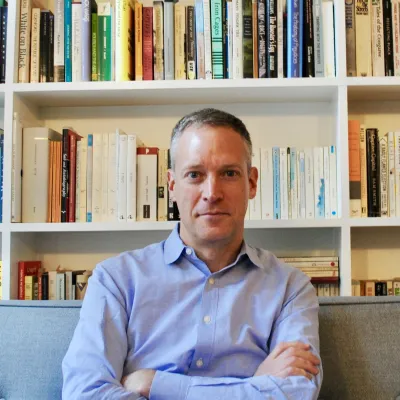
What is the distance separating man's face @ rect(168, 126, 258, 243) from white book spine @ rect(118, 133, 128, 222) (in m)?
0.51

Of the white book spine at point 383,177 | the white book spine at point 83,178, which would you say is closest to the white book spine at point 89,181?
the white book spine at point 83,178

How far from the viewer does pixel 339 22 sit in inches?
67.8

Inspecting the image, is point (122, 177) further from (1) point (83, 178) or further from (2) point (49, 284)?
(2) point (49, 284)

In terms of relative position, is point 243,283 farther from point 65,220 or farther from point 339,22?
Answer: point 339,22

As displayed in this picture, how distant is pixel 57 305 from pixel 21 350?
0.15 meters

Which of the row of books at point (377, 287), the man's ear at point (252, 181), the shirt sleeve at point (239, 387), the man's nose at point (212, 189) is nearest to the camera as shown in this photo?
the shirt sleeve at point (239, 387)

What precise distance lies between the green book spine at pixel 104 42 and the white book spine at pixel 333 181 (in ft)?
2.74

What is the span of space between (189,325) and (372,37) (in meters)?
1.21

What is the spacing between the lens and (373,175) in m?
1.76

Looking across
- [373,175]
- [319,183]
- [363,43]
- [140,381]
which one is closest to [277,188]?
[319,183]

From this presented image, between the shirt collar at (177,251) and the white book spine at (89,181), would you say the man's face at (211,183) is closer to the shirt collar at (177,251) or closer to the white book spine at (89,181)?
the shirt collar at (177,251)

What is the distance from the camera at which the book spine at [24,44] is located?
1779mm

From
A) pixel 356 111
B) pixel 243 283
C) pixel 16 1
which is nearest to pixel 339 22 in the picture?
pixel 356 111

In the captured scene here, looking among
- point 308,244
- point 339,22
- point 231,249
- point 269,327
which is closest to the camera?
point 269,327
